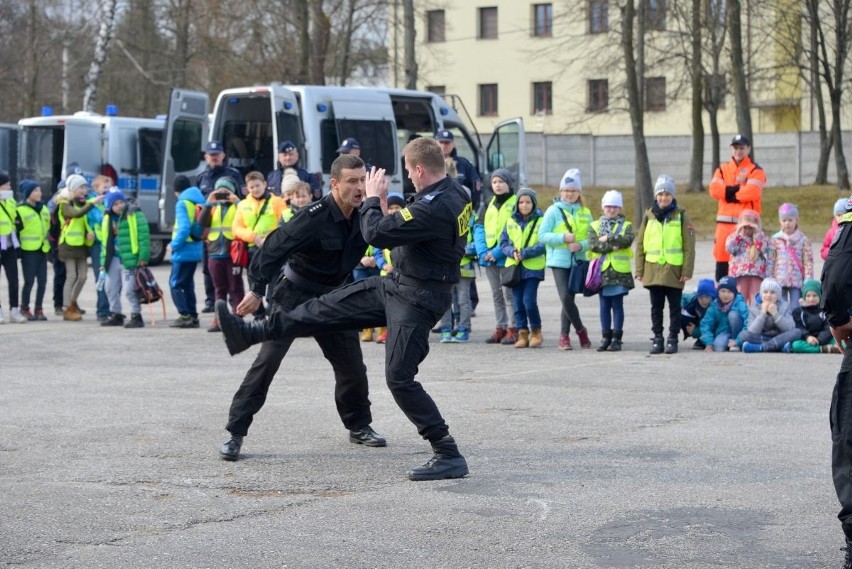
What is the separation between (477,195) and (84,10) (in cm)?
3489

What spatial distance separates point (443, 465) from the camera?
24.1ft

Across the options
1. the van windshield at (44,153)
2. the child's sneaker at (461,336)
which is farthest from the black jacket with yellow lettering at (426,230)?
the van windshield at (44,153)

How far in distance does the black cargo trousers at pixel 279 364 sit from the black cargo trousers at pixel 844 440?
3.22 m


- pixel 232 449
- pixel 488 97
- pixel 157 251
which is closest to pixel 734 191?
pixel 232 449

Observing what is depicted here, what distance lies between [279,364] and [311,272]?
60 centimetres

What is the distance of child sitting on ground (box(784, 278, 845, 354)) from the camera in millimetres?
13133

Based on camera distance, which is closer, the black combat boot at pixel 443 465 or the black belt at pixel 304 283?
the black combat boot at pixel 443 465

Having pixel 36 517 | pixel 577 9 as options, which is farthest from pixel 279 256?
pixel 577 9

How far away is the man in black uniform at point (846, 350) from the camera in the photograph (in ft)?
18.0

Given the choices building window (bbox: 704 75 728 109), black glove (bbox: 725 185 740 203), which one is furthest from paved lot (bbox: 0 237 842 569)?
building window (bbox: 704 75 728 109)

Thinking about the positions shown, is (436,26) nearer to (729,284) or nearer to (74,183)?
(74,183)

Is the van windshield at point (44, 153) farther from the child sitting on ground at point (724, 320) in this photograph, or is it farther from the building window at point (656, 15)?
the building window at point (656, 15)

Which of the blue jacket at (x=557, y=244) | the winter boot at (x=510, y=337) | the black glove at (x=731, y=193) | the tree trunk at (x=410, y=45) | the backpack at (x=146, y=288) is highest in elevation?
the tree trunk at (x=410, y=45)

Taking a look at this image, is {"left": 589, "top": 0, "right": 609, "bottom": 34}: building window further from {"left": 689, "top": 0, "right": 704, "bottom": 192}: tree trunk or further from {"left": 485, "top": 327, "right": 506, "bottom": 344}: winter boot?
{"left": 485, "top": 327, "right": 506, "bottom": 344}: winter boot
